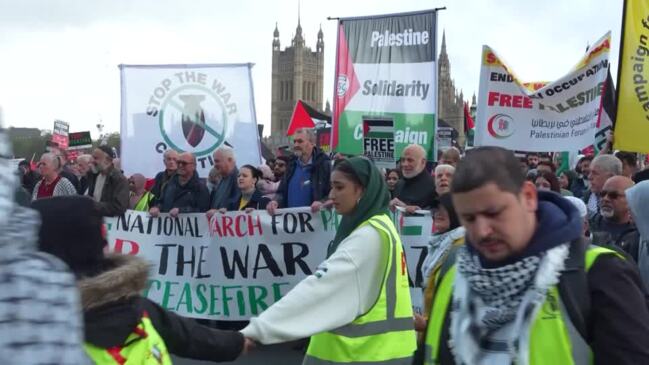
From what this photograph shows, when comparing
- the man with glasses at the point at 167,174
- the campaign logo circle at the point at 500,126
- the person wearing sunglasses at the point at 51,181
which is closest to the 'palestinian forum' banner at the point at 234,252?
the man with glasses at the point at 167,174

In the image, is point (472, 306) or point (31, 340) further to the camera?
point (472, 306)

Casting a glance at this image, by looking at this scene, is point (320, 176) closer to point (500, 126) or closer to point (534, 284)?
point (500, 126)

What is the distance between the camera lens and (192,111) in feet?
33.6

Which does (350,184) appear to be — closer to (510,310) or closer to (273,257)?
(510,310)

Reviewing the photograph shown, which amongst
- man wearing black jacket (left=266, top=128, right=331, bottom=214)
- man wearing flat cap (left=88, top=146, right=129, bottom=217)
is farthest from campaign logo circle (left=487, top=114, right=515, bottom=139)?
man wearing flat cap (left=88, top=146, right=129, bottom=217)

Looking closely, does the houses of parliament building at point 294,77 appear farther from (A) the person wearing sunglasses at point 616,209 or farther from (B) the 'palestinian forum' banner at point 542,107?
(A) the person wearing sunglasses at point 616,209

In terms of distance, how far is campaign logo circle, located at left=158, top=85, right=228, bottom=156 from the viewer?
10133 mm

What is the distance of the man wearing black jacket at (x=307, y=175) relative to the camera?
8.09 meters

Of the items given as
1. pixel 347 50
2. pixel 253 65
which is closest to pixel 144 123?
pixel 253 65

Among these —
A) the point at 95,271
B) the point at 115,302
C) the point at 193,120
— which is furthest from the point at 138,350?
the point at 193,120

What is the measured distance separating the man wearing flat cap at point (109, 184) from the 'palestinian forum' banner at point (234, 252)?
175 millimetres

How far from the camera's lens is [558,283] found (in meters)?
2.17

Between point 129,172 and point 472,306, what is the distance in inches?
341

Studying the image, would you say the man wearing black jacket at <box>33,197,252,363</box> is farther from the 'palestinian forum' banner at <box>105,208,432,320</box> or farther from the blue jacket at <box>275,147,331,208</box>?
the blue jacket at <box>275,147,331,208</box>
